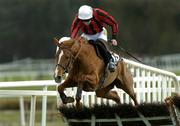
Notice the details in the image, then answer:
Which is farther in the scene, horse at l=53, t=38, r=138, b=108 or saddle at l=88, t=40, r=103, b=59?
saddle at l=88, t=40, r=103, b=59

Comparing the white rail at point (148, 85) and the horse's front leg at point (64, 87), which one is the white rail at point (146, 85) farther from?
the horse's front leg at point (64, 87)

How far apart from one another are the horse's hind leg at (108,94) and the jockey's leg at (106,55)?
36 centimetres

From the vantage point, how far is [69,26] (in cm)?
5031

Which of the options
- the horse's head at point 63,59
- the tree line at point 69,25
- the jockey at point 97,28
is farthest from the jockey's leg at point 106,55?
the tree line at point 69,25

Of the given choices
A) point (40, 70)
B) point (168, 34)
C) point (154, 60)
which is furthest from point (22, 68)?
point (168, 34)

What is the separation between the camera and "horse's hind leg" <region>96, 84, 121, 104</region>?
1121 cm

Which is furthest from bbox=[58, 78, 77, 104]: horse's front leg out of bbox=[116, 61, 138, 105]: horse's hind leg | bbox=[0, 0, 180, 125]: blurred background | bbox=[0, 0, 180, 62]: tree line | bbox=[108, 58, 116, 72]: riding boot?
bbox=[0, 0, 180, 62]: tree line

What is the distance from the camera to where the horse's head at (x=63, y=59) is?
987 centimetres

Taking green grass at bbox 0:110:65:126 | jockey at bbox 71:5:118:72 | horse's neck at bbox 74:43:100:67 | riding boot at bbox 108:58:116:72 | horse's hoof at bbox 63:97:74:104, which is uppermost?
jockey at bbox 71:5:118:72

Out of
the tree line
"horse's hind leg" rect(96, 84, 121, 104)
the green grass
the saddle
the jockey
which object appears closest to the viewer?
the jockey

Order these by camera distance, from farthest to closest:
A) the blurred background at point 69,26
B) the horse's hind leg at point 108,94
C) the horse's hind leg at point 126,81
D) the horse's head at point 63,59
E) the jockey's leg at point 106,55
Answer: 1. the blurred background at point 69,26
2. the horse's hind leg at point 126,81
3. the horse's hind leg at point 108,94
4. the jockey's leg at point 106,55
5. the horse's head at point 63,59

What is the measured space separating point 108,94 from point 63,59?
1.57m

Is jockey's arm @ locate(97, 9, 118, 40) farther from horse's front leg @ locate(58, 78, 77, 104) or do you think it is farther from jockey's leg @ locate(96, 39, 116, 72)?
horse's front leg @ locate(58, 78, 77, 104)

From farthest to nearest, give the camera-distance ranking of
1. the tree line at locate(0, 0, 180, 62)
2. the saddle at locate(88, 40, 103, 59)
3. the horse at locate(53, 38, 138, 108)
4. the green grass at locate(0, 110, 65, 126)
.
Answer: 1. the tree line at locate(0, 0, 180, 62)
2. the green grass at locate(0, 110, 65, 126)
3. the saddle at locate(88, 40, 103, 59)
4. the horse at locate(53, 38, 138, 108)
